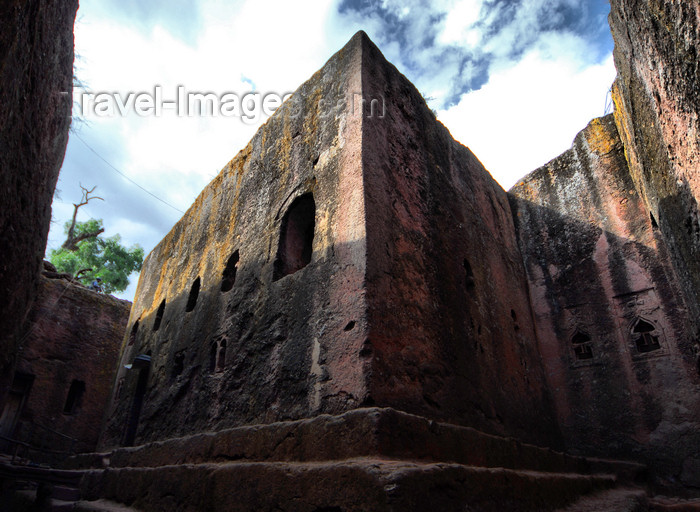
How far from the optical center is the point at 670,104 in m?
2.40

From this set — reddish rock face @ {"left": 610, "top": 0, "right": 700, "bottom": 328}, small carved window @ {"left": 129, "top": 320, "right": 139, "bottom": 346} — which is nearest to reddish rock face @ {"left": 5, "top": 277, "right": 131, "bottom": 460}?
small carved window @ {"left": 129, "top": 320, "right": 139, "bottom": 346}

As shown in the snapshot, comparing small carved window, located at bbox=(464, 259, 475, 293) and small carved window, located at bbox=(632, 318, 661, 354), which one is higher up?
small carved window, located at bbox=(464, 259, 475, 293)

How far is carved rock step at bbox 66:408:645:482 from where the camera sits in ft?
7.48

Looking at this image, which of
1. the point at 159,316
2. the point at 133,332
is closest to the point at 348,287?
the point at 159,316

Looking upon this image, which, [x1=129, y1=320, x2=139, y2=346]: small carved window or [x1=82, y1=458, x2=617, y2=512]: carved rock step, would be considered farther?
[x1=129, y1=320, x2=139, y2=346]: small carved window

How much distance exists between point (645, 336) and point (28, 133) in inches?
269

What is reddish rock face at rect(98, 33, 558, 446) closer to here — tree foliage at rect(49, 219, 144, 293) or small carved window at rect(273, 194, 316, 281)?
small carved window at rect(273, 194, 316, 281)

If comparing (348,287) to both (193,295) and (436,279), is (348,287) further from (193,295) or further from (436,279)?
(193,295)

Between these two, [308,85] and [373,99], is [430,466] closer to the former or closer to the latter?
[373,99]

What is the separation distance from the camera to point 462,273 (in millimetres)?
4227

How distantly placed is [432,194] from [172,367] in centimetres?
376

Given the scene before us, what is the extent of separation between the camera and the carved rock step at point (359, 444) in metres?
2.28

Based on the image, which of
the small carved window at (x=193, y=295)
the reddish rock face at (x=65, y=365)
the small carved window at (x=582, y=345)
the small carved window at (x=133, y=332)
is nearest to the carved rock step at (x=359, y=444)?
the small carved window at (x=193, y=295)

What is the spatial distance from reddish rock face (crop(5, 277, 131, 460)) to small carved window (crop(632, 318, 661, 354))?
993 cm
